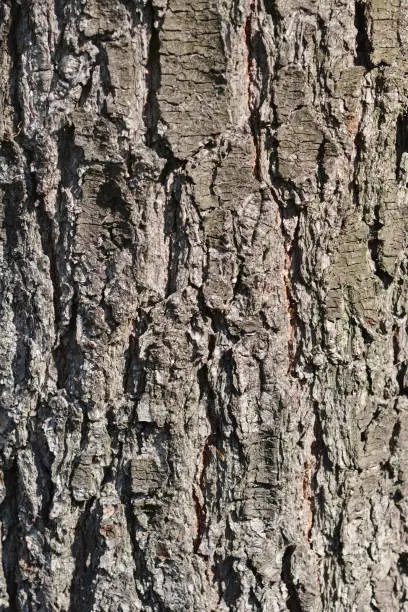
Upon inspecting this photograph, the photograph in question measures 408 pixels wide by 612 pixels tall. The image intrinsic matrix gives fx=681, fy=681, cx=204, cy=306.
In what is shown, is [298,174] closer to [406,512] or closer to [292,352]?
[292,352]

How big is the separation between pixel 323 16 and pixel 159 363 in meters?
0.80

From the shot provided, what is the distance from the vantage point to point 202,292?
1421 mm

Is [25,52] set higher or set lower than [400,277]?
higher

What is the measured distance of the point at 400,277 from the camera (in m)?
1.56

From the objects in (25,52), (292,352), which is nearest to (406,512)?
(292,352)

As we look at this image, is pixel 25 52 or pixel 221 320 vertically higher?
pixel 25 52

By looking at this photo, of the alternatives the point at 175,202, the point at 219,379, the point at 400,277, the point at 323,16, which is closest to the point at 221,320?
the point at 219,379

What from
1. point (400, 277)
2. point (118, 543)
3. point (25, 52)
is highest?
point (25, 52)

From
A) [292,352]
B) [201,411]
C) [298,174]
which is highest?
[298,174]

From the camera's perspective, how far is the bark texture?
1394mm

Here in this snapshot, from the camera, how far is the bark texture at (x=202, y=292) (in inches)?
54.9

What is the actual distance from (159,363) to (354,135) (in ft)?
2.10

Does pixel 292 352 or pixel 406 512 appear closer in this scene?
pixel 292 352

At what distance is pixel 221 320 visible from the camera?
4.69 feet
